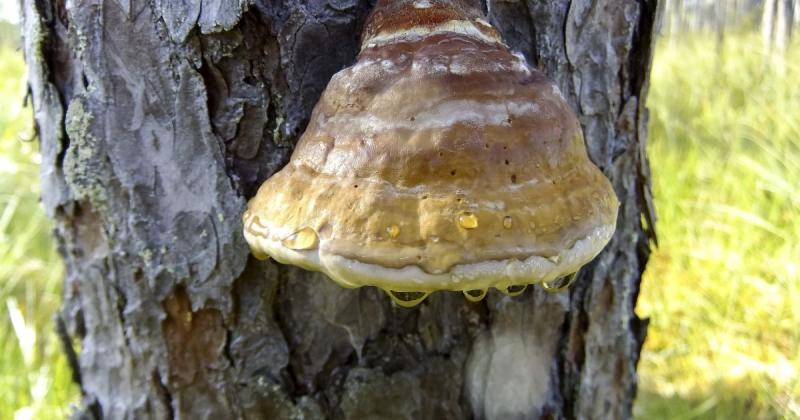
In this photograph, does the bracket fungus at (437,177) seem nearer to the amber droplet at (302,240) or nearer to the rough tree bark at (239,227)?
the amber droplet at (302,240)

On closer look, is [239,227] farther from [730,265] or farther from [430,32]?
[730,265]

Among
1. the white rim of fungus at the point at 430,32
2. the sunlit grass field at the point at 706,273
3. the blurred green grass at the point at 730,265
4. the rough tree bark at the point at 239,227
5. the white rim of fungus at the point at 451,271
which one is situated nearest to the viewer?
the white rim of fungus at the point at 451,271

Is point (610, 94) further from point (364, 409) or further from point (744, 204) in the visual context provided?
point (744, 204)

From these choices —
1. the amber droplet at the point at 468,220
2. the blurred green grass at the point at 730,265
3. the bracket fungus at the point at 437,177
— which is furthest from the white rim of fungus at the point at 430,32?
the blurred green grass at the point at 730,265

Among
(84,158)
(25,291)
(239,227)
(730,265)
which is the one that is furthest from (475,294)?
(25,291)

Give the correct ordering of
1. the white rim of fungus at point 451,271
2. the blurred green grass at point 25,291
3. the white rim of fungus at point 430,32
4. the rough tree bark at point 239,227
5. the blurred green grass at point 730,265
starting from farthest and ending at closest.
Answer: the blurred green grass at point 730,265 → the blurred green grass at point 25,291 → the rough tree bark at point 239,227 → the white rim of fungus at point 430,32 → the white rim of fungus at point 451,271

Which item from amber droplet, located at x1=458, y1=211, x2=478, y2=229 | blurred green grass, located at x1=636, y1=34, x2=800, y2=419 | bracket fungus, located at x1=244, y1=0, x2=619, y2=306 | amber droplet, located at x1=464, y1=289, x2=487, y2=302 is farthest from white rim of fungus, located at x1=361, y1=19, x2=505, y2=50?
blurred green grass, located at x1=636, y1=34, x2=800, y2=419

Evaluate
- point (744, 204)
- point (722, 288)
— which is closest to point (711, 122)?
point (744, 204)
